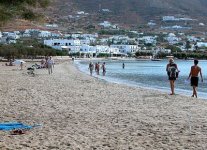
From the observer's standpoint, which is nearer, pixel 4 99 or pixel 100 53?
pixel 4 99

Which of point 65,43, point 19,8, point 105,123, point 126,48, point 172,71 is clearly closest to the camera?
point 19,8

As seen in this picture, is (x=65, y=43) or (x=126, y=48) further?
(x=126, y=48)

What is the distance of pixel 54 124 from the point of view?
29.2ft

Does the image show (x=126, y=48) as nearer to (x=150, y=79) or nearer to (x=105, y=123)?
(x=150, y=79)

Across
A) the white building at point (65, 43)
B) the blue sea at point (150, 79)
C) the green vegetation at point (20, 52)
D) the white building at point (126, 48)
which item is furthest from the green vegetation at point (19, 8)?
the white building at point (126, 48)

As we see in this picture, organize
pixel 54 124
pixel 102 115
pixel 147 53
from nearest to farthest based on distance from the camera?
pixel 54 124
pixel 102 115
pixel 147 53

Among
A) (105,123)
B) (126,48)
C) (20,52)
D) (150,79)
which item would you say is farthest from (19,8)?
(126,48)

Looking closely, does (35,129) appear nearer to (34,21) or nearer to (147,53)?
(34,21)

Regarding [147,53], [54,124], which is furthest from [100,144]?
[147,53]

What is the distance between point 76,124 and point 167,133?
192cm

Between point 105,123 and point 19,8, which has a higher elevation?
point 19,8

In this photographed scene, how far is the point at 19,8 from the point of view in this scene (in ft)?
22.5

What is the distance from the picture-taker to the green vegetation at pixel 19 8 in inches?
259

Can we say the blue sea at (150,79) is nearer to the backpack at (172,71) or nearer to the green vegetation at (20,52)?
the backpack at (172,71)
